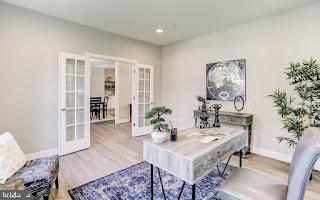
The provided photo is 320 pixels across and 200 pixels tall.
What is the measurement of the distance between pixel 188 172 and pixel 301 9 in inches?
135

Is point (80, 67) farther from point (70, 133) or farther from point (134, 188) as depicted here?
point (134, 188)

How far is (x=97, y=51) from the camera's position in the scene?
4.03 m

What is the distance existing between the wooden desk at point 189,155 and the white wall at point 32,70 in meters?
2.59

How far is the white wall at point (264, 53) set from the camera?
2.95 m

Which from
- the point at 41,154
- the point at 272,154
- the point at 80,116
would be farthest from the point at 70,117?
the point at 272,154

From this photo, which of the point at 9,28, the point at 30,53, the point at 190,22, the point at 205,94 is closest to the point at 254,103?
the point at 205,94

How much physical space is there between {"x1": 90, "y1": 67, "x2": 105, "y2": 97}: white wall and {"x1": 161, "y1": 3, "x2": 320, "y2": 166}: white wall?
6.82m

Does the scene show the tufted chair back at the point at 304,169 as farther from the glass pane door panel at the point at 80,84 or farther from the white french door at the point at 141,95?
the white french door at the point at 141,95

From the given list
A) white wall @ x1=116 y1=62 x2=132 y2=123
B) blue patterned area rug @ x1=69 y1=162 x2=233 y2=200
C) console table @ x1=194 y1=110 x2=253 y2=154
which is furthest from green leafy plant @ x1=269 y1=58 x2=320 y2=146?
white wall @ x1=116 y1=62 x2=132 y2=123

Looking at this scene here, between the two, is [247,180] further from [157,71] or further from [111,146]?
[157,71]

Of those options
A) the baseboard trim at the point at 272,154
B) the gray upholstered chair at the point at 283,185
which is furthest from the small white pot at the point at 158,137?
the baseboard trim at the point at 272,154

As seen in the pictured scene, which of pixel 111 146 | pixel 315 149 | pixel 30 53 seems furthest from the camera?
pixel 111 146

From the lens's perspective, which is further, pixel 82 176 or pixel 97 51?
pixel 97 51

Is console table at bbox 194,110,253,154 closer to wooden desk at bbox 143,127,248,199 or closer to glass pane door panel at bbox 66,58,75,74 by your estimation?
wooden desk at bbox 143,127,248,199
